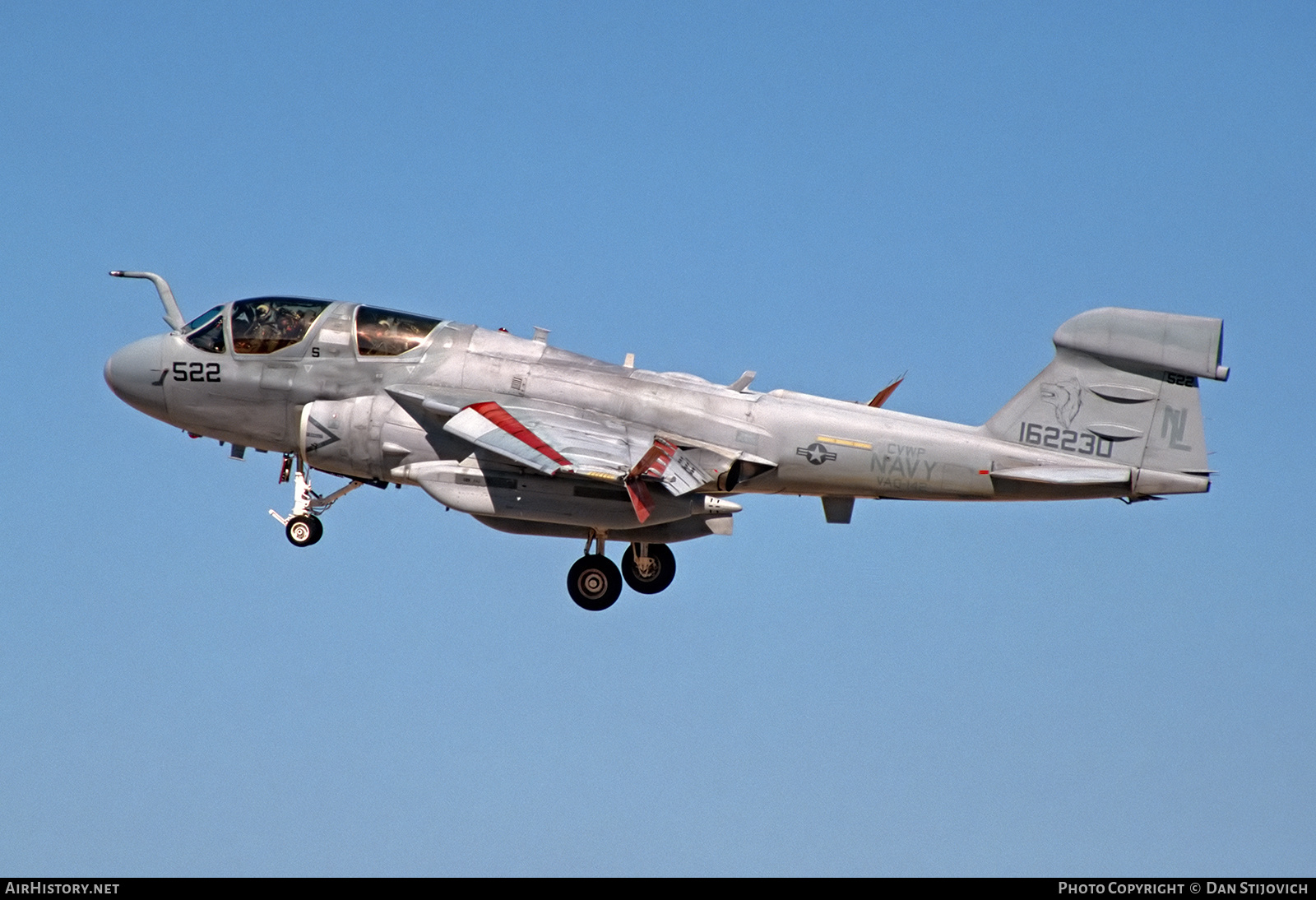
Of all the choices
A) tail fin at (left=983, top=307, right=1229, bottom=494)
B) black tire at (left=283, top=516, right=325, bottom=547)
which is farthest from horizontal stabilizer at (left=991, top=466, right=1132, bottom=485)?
black tire at (left=283, top=516, right=325, bottom=547)

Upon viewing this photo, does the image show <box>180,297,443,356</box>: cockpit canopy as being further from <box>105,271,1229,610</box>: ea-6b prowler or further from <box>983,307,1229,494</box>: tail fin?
<box>983,307,1229,494</box>: tail fin

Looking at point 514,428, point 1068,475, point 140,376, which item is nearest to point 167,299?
point 140,376

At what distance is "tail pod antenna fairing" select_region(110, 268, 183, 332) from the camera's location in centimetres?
3130

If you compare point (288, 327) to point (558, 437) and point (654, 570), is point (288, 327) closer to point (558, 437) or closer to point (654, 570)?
point (558, 437)

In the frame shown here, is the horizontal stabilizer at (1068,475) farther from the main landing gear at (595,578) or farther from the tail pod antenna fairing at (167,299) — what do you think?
the tail pod antenna fairing at (167,299)

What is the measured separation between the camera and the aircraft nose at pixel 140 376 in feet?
100

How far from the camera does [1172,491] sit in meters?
28.0

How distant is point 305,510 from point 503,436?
4282mm

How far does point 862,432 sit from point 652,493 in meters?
3.41

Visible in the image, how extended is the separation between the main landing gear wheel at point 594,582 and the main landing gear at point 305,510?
386 cm

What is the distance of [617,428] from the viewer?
2891cm

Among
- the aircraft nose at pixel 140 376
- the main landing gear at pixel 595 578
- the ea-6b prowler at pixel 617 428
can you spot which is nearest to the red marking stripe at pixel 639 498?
the ea-6b prowler at pixel 617 428

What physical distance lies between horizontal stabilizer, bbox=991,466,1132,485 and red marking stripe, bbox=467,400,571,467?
6.82 metres
